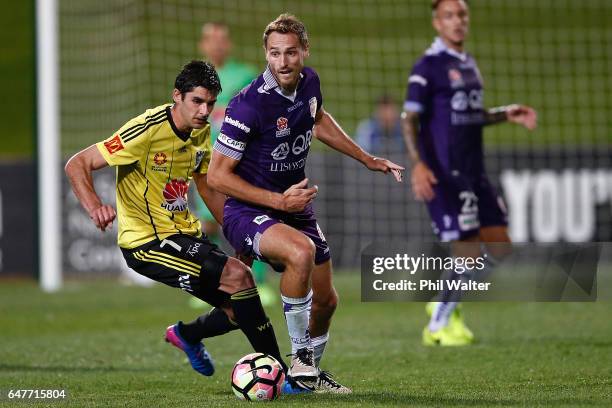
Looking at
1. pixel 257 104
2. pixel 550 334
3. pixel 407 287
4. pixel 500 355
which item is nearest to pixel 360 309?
pixel 550 334

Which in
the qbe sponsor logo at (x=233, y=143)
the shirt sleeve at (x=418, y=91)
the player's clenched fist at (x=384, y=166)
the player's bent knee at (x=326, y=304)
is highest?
the shirt sleeve at (x=418, y=91)

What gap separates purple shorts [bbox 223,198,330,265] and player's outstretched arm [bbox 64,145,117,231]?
25.7 inches

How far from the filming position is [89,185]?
22.0 feet

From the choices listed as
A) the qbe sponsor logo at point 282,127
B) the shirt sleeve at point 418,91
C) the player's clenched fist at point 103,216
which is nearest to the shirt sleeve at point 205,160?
the qbe sponsor logo at point 282,127

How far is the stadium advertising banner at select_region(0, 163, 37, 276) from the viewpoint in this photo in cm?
1520

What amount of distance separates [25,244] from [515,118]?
798 centimetres

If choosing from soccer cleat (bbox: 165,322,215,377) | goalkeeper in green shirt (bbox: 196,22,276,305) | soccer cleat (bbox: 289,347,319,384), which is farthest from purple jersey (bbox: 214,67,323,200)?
goalkeeper in green shirt (bbox: 196,22,276,305)

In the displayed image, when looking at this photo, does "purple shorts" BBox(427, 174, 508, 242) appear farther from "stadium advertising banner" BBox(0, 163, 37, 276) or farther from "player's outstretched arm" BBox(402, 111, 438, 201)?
"stadium advertising banner" BBox(0, 163, 37, 276)

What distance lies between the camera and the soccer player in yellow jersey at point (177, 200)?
675 cm

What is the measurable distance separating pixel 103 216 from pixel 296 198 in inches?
41.6

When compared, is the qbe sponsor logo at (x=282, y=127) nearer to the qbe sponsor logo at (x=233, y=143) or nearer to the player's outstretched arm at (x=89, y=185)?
the qbe sponsor logo at (x=233, y=143)

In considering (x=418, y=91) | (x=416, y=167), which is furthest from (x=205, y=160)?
(x=418, y=91)

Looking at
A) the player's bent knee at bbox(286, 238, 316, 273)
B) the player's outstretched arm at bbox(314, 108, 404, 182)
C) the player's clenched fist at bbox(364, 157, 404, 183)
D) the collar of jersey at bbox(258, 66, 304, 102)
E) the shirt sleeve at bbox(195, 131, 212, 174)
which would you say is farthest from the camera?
the shirt sleeve at bbox(195, 131, 212, 174)

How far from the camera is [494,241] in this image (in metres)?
9.34
